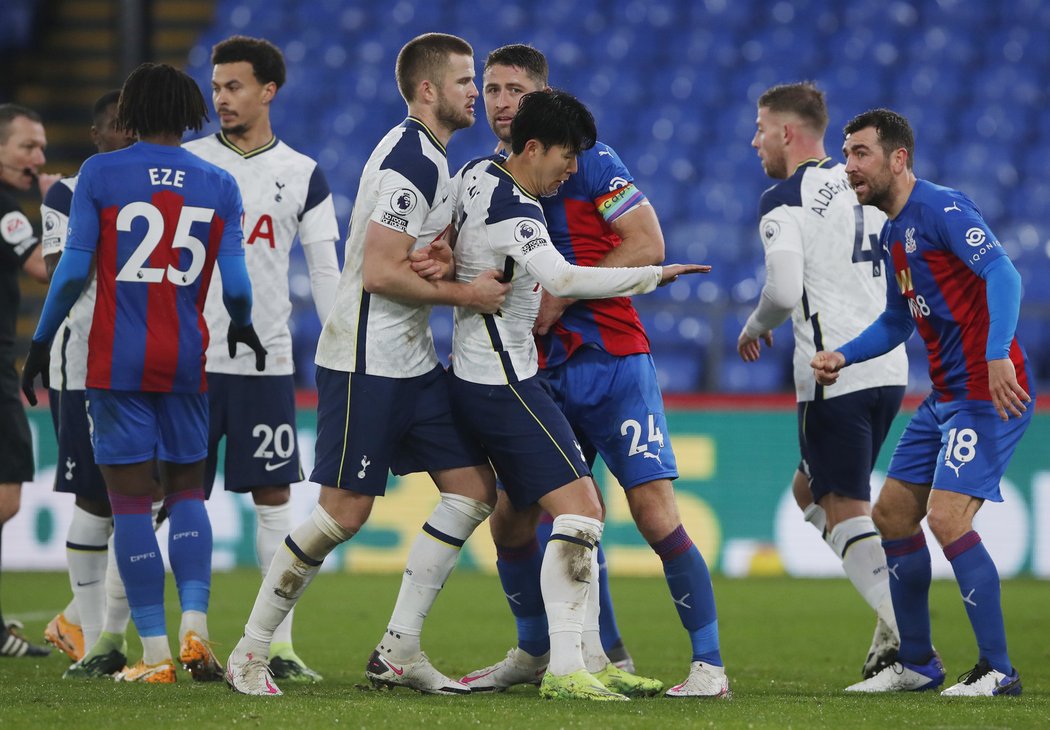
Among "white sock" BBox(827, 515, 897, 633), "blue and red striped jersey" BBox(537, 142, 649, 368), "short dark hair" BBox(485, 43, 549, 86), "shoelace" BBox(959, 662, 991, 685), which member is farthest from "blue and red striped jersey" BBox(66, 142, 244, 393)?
"shoelace" BBox(959, 662, 991, 685)

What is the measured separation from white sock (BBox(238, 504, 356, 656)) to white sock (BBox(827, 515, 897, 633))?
247 centimetres

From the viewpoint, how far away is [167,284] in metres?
5.19

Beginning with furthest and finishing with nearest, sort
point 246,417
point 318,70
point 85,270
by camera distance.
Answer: point 318,70
point 246,417
point 85,270

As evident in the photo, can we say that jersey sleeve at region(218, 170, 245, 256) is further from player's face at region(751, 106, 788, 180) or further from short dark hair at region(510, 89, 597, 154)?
player's face at region(751, 106, 788, 180)

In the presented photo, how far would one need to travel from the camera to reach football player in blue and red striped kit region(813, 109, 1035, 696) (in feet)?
16.7

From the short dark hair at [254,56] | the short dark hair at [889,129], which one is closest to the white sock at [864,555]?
the short dark hair at [889,129]

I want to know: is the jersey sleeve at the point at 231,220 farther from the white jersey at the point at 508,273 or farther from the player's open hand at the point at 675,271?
the player's open hand at the point at 675,271

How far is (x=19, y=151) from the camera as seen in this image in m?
6.77

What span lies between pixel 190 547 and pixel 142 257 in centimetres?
114

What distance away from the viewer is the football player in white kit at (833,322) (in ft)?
20.2

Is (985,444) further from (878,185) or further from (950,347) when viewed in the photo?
(878,185)

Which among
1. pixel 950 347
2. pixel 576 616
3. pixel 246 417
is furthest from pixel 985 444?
pixel 246 417

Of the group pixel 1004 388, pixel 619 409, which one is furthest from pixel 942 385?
pixel 619 409

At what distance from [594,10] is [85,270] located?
13.8 m
